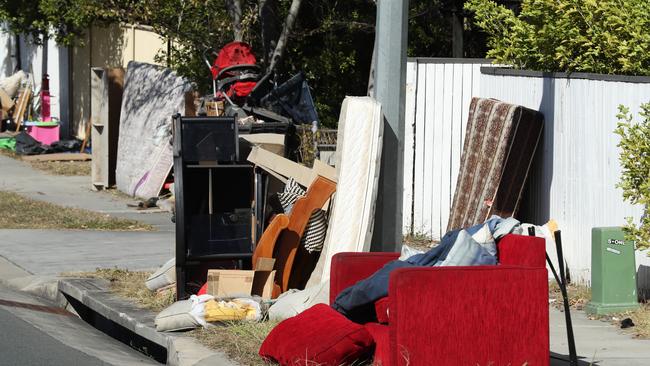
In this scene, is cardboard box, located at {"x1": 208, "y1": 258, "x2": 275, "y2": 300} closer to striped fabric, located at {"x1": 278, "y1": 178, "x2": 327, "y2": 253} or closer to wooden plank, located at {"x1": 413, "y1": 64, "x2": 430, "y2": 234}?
striped fabric, located at {"x1": 278, "y1": 178, "x2": 327, "y2": 253}

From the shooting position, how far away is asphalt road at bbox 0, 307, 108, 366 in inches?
303

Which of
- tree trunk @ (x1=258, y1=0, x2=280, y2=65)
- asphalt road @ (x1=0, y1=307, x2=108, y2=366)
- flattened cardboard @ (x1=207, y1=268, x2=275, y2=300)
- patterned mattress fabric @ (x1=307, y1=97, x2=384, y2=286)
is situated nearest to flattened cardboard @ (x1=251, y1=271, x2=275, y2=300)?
flattened cardboard @ (x1=207, y1=268, x2=275, y2=300)

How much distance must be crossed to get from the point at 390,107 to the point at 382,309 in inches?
74.2

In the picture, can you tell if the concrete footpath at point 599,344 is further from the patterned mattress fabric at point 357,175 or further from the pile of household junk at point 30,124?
the pile of household junk at point 30,124

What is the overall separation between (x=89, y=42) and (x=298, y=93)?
12.5 metres

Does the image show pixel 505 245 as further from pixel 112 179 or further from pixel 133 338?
pixel 112 179

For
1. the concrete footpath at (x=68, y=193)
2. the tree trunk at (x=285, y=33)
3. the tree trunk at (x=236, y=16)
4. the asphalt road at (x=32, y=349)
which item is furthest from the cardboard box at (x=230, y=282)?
the tree trunk at (x=236, y=16)

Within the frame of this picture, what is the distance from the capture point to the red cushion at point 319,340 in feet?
21.6

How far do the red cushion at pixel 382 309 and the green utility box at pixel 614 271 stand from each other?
2573mm

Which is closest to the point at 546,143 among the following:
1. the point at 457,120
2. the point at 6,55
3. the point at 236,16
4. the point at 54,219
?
the point at 457,120

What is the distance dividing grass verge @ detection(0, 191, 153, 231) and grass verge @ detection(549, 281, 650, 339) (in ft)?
21.1

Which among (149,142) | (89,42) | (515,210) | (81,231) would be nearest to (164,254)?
(81,231)

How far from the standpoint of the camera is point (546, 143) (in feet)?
34.6

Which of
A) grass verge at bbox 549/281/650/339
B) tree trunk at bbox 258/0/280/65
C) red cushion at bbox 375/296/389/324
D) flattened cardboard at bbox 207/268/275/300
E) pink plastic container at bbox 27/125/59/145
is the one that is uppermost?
tree trunk at bbox 258/0/280/65
